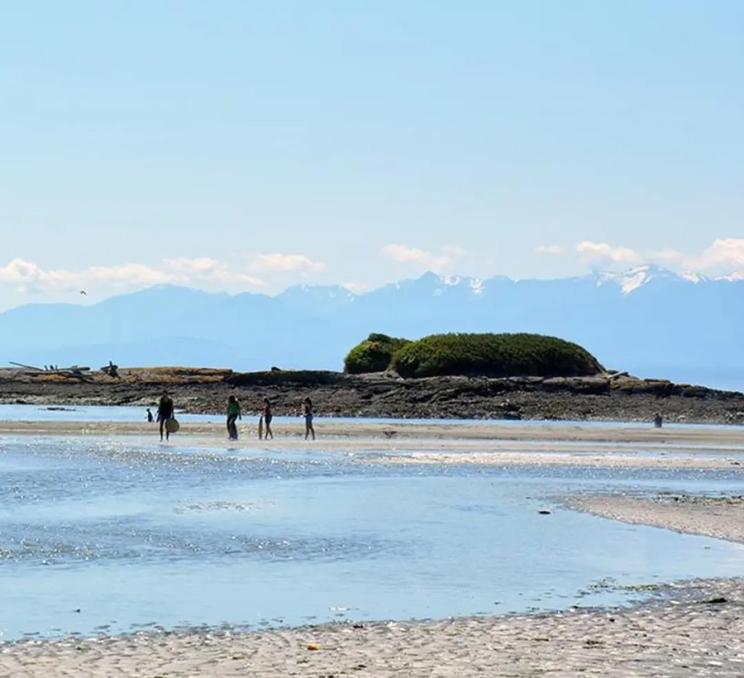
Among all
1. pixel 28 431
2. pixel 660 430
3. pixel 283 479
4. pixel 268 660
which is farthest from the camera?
pixel 660 430

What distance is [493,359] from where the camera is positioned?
92.5m

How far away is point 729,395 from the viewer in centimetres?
8756

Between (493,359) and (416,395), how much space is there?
33.7ft

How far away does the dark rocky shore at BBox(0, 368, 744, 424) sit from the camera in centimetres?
8075

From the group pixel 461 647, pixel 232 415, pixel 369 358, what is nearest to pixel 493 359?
pixel 369 358

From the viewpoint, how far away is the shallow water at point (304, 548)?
777 inches

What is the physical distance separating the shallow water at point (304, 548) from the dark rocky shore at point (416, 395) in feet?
126

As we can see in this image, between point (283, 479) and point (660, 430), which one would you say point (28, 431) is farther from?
point (660, 430)

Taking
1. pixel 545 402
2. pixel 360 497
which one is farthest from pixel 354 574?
pixel 545 402

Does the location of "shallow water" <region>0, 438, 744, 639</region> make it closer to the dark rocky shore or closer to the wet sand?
the wet sand

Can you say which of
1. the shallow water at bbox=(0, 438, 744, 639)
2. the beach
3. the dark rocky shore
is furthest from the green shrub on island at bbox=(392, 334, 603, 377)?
the beach

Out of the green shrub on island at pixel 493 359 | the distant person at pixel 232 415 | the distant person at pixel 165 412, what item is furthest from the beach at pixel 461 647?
the green shrub on island at pixel 493 359

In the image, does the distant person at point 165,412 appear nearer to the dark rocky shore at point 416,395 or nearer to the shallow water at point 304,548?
the shallow water at point 304,548

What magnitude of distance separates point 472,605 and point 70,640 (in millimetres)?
5645
